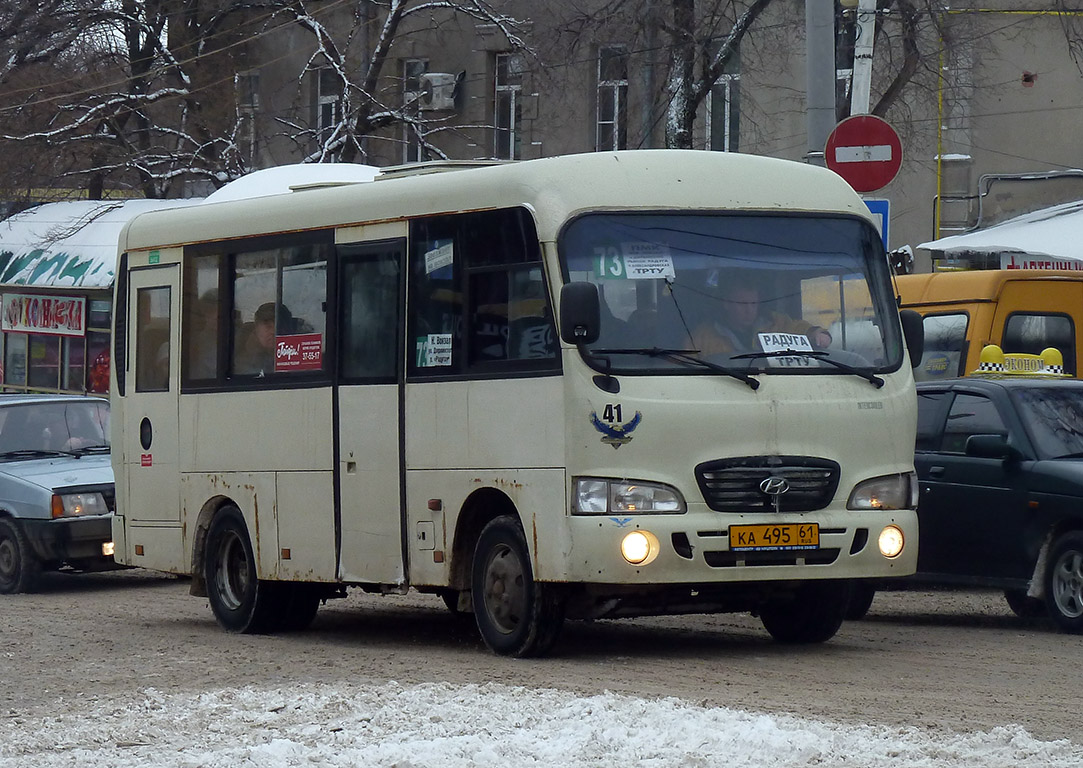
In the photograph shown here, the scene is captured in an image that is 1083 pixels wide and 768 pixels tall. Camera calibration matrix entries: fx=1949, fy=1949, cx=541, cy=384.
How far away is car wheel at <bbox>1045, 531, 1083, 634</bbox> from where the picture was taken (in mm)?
11789

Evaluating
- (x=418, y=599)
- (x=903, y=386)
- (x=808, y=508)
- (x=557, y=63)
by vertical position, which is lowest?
(x=418, y=599)

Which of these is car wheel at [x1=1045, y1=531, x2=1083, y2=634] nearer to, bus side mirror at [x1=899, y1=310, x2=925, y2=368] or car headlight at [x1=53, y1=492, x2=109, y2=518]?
bus side mirror at [x1=899, y1=310, x2=925, y2=368]

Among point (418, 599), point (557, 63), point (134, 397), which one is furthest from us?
point (557, 63)

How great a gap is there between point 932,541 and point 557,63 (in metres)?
18.2

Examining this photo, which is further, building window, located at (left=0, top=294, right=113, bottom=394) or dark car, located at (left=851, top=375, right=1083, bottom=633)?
building window, located at (left=0, top=294, right=113, bottom=394)

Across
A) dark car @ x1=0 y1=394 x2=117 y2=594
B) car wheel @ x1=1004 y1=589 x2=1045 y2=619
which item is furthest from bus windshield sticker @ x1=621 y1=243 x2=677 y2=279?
dark car @ x1=0 y1=394 x2=117 y2=594

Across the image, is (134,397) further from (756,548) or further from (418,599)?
(756,548)

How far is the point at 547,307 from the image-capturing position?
9992mm

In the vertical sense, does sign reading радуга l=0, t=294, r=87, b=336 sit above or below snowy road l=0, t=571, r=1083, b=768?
above

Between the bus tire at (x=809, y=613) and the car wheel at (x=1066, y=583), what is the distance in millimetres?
1573

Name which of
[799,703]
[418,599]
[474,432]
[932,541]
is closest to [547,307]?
[474,432]

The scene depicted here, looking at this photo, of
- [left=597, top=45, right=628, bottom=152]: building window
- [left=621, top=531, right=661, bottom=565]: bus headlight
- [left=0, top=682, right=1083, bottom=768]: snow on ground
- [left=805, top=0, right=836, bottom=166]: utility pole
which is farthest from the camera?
[left=597, top=45, right=628, bottom=152]: building window

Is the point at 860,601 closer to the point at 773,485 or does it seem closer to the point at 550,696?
the point at 773,485

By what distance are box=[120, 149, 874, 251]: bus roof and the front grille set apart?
140 centimetres
